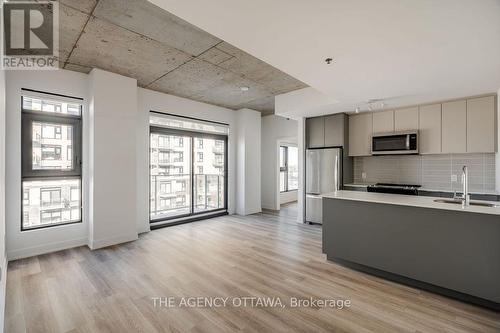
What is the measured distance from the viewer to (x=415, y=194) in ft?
13.3

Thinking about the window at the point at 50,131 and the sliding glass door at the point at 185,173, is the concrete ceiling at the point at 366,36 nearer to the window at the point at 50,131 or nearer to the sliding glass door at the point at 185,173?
the window at the point at 50,131

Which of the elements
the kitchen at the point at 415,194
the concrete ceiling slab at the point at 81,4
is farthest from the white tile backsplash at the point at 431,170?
the concrete ceiling slab at the point at 81,4

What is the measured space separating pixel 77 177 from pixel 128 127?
120cm

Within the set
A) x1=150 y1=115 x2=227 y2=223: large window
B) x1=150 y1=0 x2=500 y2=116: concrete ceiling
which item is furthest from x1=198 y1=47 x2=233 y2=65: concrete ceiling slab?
x1=150 y1=115 x2=227 y2=223: large window

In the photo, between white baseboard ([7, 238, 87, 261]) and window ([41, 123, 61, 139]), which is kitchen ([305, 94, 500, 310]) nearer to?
white baseboard ([7, 238, 87, 261])

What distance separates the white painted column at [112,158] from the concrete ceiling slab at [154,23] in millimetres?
1647

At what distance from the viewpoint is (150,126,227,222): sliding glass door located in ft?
17.1

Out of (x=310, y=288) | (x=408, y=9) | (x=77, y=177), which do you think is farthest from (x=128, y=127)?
(x=408, y=9)

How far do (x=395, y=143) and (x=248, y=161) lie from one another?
346cm

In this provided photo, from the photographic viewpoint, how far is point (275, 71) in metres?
3.82

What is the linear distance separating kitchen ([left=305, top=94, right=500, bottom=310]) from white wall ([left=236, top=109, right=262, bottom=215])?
1.69 meters

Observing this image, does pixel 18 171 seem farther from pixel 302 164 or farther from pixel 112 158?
pixel 302 164

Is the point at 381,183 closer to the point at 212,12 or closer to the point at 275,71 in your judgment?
the point at 275,71

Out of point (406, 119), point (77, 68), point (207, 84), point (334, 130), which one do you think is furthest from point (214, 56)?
point (406, 119)
